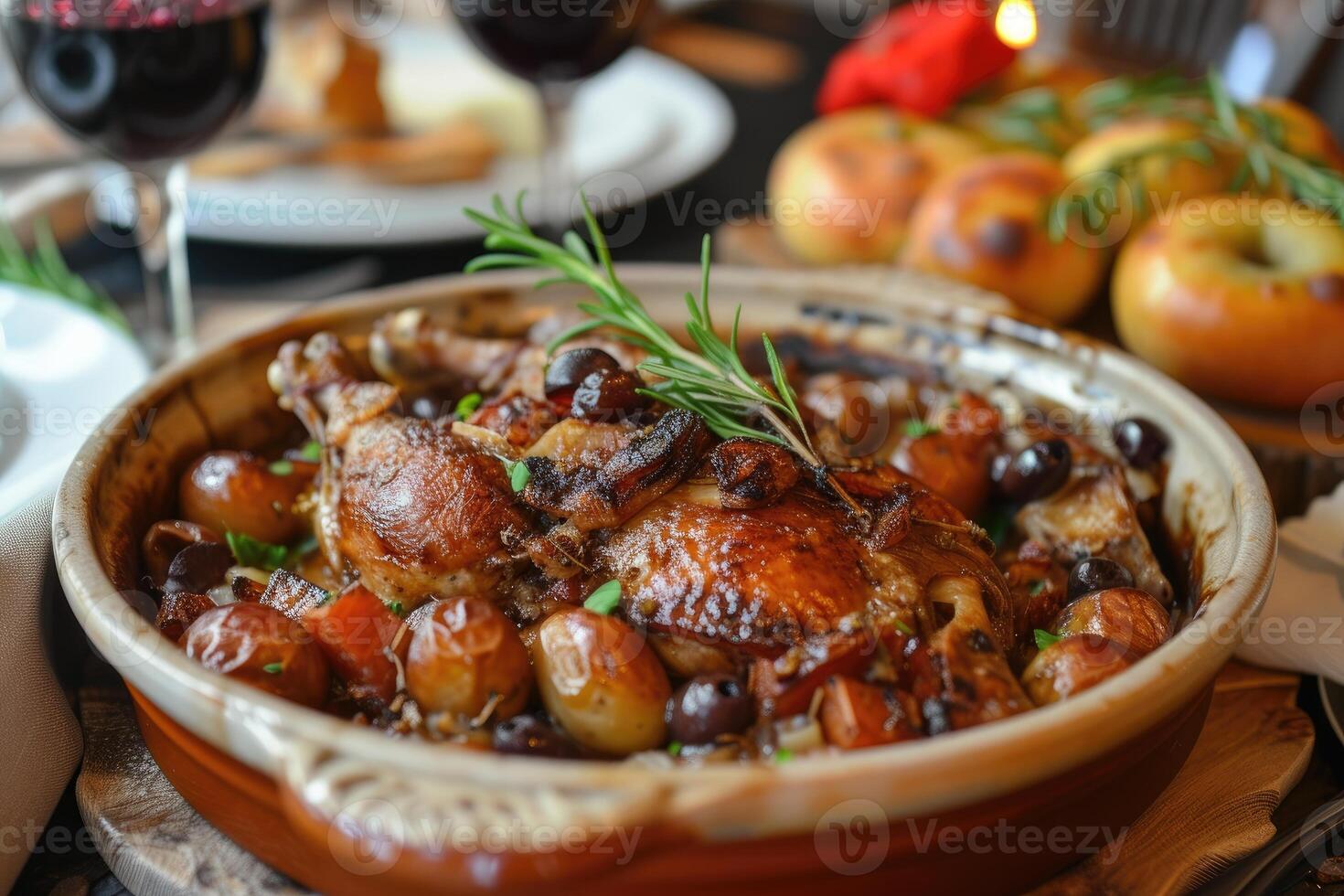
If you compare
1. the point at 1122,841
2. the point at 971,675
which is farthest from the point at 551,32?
the point at 1122,841

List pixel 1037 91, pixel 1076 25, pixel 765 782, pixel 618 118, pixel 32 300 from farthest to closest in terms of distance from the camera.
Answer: pixel 1076 25, pixel 618 118, pixel 1037 91, pixel 32 300, pixel 765 782

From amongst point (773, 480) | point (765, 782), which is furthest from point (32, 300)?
point (765, 782)

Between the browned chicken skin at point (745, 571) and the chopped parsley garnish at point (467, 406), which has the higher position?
the browned chicken skin at point (745, 571)

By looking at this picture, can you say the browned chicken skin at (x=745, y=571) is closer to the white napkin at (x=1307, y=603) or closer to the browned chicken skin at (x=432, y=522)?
the browned chicken skin at (x=432, y=522)

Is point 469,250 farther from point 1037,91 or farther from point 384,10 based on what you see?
point 384,10

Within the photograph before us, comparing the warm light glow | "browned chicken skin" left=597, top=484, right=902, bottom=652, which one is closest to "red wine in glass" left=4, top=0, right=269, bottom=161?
"browned chicken skin" left=597, top=484, right=902, bottom=652

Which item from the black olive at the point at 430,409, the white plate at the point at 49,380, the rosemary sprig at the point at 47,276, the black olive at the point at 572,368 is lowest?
the rosemary sprig at the point at 47,276

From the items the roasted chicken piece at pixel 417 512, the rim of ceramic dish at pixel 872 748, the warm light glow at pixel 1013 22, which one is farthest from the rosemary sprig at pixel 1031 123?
the roasted chicken piece at pixel 417 512

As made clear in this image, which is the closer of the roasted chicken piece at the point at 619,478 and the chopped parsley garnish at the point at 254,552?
the roasted chicken piece at the point at 619,478
